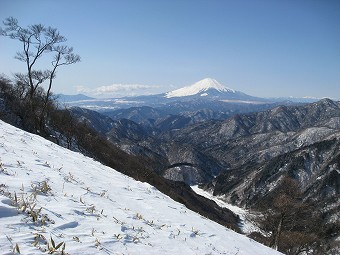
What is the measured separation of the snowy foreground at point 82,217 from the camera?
22.4ft

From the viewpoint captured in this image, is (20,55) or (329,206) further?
(329,206)

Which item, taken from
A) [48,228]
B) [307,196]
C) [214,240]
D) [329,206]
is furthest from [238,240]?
[307,196]

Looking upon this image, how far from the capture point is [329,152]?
193375mm

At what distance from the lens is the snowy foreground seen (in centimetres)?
684

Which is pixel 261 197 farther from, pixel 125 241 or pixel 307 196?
pixel 125 241

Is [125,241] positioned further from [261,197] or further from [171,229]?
[261,197]

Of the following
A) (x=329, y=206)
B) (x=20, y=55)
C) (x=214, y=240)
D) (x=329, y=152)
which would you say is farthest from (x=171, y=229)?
(x=329, y=152)

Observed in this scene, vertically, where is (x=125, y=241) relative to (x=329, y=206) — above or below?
above

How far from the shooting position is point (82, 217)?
865 centimetres

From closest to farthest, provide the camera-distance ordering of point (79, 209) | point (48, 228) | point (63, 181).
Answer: point (48, 228)
point (79, 209)
point (63, 181)

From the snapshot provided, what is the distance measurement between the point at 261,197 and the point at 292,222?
14457 cm

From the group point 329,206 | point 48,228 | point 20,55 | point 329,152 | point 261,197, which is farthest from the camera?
point 329,152

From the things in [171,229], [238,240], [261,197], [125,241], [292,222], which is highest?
[125,241]

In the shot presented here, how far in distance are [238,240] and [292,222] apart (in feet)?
104
